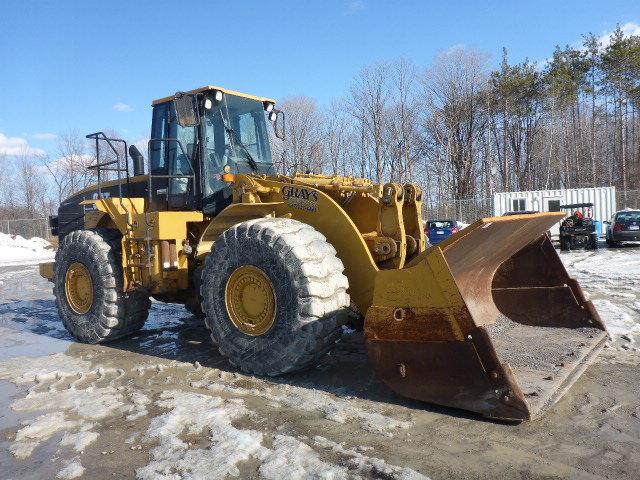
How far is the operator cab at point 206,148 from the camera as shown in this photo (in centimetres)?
634

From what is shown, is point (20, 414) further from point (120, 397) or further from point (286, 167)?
point (286, 167)

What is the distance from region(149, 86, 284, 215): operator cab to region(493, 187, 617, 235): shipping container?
24.8 meters

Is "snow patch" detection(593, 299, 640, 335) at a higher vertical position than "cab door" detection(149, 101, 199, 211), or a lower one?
lower

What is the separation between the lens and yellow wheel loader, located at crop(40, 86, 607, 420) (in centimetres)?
387

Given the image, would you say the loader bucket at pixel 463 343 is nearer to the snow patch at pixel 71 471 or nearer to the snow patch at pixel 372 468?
the snow patch at pixel 372 468

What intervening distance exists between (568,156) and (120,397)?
48062 mm

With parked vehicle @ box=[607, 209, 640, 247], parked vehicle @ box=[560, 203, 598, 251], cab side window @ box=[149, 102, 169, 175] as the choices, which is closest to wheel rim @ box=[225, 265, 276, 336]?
cab side window @ box=[149, 102, 169, 175]

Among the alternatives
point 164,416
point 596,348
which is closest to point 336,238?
point 164,416

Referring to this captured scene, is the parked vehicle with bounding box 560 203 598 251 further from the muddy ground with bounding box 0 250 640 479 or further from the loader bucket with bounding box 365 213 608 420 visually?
the loader bucket with bounding box 365 213 608 420

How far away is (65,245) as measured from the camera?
706 cm

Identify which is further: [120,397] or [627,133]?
[627,133]

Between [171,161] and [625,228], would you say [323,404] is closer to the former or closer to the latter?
[171,161]

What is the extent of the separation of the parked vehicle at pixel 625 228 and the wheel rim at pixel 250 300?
19.7m

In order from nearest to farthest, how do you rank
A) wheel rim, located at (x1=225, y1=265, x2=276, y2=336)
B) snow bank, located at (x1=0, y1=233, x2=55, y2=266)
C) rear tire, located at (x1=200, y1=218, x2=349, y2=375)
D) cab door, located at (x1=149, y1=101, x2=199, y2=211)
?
rear tire, located at (x1=200, y1=218, x2=349, y2=375), wheel rim, located at (x1=225, y1=265, x2=276, y2=336), cab door, located at (x1=149, y1=101, x2=199, y2=211), snow bank, located at (x1=0, y1=233, x2=55, y2=266)
